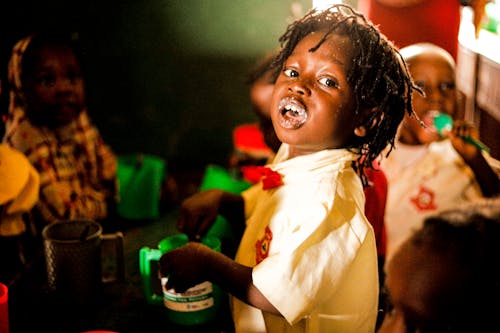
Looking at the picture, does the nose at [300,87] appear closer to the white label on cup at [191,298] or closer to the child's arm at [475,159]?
the white label on cup at [191,298]

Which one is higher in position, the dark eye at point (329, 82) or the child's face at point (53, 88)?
the dark eye at point (329, 82)

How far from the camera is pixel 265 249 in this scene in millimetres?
1151

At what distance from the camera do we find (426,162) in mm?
1957

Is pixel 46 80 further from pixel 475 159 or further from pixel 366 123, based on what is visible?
pixel 475 159

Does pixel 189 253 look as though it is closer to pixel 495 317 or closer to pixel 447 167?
pixel 495 317

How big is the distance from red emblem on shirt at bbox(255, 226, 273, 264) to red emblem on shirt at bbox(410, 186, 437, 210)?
0.92 metres

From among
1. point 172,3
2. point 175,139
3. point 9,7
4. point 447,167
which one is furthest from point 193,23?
point 447,167

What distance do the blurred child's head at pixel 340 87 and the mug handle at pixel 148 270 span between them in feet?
1.23

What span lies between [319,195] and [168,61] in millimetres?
2107

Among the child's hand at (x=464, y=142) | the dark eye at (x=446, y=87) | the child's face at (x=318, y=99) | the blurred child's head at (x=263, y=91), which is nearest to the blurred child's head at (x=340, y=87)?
the child's face at (x=318, y=99)

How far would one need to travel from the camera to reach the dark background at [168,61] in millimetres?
2873

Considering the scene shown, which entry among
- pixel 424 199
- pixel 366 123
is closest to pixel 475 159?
pixel 424 199

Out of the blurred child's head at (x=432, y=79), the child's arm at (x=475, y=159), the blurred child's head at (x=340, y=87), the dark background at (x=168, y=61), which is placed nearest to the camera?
the blurred child's head at (x=340, y=87)

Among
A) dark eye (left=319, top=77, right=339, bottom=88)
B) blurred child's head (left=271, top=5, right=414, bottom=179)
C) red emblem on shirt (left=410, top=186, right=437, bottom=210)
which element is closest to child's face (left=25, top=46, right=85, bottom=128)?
blurred child's head (left=271, top=5, right=414, bottom=179)
